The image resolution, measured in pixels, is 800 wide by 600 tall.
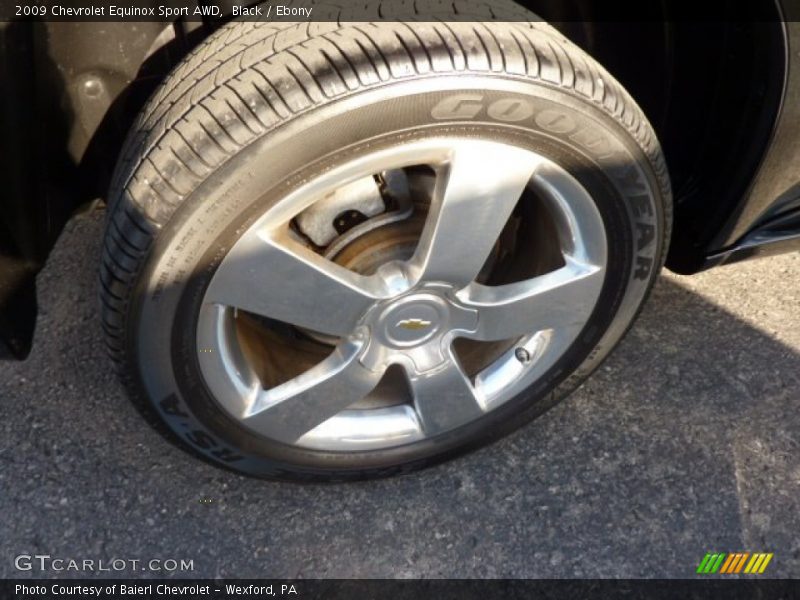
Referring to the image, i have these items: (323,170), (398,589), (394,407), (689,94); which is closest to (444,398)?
(394,407)

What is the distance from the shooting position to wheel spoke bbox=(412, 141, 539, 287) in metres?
1.38

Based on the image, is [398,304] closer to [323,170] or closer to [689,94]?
[323,170]

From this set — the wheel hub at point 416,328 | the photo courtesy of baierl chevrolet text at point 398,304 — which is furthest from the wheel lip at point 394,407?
the wheel hub at point 416,328

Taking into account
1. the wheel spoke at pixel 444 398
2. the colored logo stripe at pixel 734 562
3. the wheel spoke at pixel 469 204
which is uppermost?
the wheel spoke at pixel 469 204

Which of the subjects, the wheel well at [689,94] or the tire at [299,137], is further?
the wheel well at [689,94]

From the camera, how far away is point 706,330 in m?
2.17

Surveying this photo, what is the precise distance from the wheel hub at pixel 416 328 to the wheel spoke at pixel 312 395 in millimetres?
31

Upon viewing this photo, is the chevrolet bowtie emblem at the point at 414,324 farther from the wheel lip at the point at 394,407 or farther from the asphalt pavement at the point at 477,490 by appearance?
the asphalt pavement at the point at 477,490

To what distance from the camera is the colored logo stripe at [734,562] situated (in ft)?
5.88

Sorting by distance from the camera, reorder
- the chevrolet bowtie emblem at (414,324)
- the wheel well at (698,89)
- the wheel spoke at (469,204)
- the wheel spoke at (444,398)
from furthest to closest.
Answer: the wheel spoke at (444,398), the chevrolet bowtie emblem at (414,324), the wheel well at (698,89), the wheel spoke at (469,204)

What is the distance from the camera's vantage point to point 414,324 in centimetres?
161

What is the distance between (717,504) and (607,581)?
320 millimetres

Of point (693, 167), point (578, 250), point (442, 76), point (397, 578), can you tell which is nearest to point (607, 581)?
point (397, 578)

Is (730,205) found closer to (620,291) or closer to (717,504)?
(620,291)
